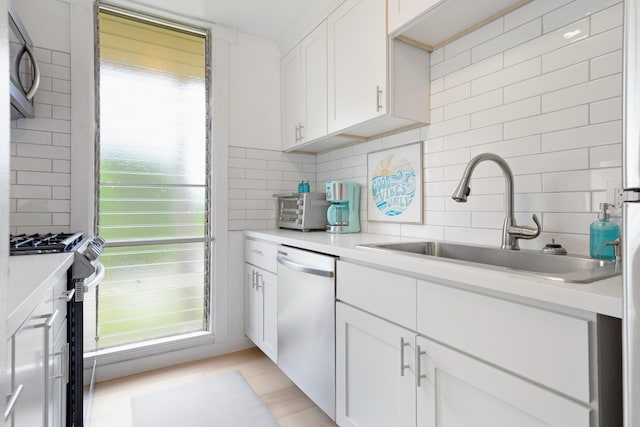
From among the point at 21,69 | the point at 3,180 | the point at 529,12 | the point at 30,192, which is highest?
the point at 529,12

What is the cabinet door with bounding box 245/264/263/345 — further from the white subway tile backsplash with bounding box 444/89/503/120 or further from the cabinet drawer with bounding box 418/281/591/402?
the white subway tile backsplash with bounding box 444/89/503/120

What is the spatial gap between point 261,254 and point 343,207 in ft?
2.16

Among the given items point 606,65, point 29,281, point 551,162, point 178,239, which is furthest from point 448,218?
point 178,239

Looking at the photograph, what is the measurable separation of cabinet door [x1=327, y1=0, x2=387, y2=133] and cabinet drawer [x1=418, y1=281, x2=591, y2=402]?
1071 mm

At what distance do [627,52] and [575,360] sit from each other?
618 millimetres

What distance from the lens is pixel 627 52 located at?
53 centimetres

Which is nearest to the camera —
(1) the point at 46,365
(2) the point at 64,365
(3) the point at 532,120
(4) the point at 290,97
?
(1) the point at 46,365

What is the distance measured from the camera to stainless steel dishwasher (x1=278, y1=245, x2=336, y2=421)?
1560 millimetres

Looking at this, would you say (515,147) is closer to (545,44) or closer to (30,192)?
(545,44)

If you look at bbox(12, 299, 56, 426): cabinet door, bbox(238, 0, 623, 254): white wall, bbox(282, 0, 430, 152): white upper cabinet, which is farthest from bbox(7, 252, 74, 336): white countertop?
bbox(238, 0, 623, 254): white wall

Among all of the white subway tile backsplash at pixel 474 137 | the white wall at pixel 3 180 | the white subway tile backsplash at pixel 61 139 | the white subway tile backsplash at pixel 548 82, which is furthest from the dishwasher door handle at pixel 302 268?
the white subway tile backsplash at pixel 61 139

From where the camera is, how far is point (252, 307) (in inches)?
96.2

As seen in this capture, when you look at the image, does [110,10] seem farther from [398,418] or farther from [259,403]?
[398,418]

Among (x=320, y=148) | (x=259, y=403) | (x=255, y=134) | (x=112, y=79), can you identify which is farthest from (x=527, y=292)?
(x=112, y=79)
